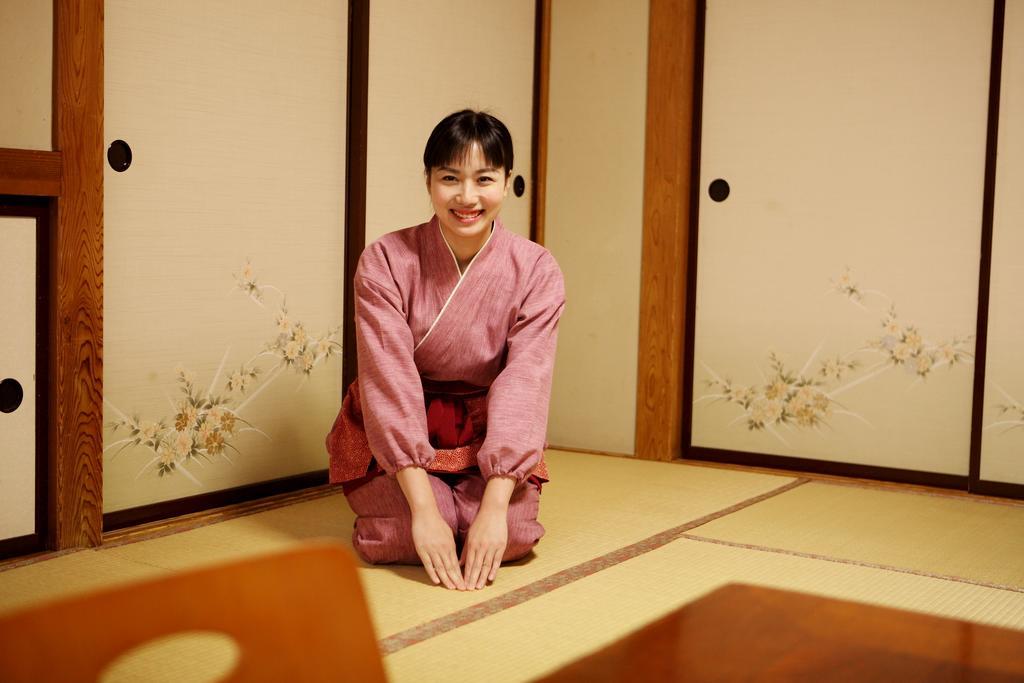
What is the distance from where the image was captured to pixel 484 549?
7.91 ft

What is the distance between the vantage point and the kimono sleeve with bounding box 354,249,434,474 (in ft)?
8.20

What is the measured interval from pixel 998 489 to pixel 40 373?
2.92 meters

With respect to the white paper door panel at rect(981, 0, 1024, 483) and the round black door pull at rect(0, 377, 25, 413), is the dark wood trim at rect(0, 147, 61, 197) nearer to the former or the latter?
the round black door pull at rect(0, 377, 25, 413)

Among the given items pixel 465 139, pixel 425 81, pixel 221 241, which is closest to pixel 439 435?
pixel 465 139

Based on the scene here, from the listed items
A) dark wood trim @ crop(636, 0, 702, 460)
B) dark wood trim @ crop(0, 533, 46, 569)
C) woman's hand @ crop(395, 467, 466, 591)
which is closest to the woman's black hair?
woman's hand @ crop(395, 467, 466, 591)

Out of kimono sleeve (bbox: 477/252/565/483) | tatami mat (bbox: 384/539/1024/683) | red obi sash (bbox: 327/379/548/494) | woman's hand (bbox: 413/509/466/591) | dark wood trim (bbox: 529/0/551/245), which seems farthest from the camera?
dark wood trim (bbox: 529/0/551/245)

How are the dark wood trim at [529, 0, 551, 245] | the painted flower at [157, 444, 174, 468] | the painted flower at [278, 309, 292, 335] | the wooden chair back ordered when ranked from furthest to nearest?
1. the dark wood trim at [529, 0, 551, 245]
2. the painted flower at [278, 309, 292, 335]
3. the painted flower at [157, 444, 174, 468]
4. the wooden chair back

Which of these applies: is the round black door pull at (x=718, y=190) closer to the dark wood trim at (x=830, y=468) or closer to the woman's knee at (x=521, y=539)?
the dark wood trim at (x=830, y=468)

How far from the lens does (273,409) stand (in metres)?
3.29

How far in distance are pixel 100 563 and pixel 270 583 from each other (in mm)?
2063

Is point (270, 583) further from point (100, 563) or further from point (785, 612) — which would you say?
point (100, 563)

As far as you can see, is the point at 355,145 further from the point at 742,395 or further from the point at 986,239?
the point at 986,239

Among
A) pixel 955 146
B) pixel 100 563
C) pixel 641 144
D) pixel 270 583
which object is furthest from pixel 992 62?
pixel 270 583

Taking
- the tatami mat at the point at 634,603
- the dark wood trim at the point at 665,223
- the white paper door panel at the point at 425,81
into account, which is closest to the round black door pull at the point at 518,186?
the white paper door panel at the point at 425,81
